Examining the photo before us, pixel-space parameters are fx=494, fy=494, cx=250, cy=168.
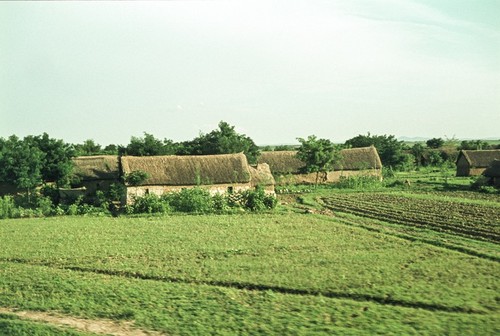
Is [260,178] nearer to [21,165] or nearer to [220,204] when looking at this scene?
[220,204]

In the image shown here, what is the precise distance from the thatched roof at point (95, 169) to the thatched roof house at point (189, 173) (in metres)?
5.55

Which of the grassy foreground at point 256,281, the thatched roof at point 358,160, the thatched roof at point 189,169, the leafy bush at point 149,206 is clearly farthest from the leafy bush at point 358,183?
the grassy foreground at point 256,281

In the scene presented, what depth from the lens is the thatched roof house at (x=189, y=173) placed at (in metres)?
33.8

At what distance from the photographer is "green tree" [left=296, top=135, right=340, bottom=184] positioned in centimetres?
4512

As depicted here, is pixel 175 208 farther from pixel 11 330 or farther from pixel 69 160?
pixel 11 330

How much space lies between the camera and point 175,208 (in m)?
30.3

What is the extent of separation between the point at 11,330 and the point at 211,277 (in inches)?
224

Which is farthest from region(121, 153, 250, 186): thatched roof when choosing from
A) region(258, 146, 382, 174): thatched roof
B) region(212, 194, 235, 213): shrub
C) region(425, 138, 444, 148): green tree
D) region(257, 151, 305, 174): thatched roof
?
region(425, 138, 444, 148): green tree

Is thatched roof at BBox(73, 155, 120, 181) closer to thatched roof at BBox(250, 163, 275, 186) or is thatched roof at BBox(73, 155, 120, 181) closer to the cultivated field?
thatched roof at BBox(250, 163, 275, 186)

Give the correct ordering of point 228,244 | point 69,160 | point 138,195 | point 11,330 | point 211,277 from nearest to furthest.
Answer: point 11,330 < point 211,277 < point 228,244 < point 138,195 < point 69,160

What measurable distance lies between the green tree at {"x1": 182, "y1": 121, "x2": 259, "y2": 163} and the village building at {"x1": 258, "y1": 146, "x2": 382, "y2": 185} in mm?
2988

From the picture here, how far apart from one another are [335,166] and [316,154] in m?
4.71

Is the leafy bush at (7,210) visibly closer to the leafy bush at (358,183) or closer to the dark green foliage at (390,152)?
the leafy bush at (358,183)

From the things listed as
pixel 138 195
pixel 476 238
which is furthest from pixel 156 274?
pixel 138 195
